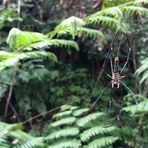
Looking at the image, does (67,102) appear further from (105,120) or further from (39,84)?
(105,120)

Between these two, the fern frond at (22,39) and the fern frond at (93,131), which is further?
the fern frond at (93,131)

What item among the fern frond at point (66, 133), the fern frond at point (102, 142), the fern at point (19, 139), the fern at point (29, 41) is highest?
the fern at point (29, 41)

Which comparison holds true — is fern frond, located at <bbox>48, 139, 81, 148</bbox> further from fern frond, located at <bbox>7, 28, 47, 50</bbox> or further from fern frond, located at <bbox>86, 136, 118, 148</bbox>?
fern frond, located at <bbox>7, 28, 47, 50</bbox>

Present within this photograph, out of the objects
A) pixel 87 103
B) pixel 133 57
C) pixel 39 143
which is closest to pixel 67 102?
pixel 87 103

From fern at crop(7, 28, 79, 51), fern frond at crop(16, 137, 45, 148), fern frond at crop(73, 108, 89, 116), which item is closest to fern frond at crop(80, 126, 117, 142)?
fern frond at crop(73, 108, 89, 116)

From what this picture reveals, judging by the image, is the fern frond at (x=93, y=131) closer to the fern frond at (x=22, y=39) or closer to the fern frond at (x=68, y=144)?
the fern frond at (x=68, y=144)

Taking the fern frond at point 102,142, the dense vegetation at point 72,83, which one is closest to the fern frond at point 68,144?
the dense vegetation at point 72,83
